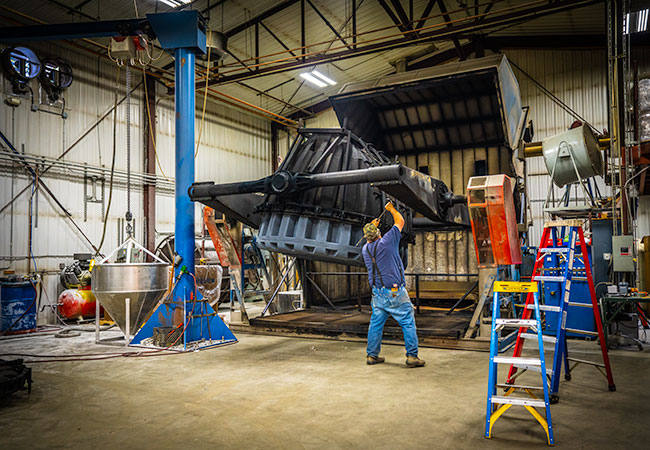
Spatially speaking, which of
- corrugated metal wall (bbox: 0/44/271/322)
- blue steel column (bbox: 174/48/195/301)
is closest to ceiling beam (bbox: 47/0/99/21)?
corrugated metal wall (bbox: 0/44/271/322)

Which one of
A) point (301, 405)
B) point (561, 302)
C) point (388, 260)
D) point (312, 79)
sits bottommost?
point (301, 405)

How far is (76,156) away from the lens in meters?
13.1

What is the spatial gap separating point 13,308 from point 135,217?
17.5 ft

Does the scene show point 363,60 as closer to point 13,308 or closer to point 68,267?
point 68,267

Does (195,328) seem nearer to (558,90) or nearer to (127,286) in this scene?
(127,286)

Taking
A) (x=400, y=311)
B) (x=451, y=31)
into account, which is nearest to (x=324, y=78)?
(x=451, y=31)

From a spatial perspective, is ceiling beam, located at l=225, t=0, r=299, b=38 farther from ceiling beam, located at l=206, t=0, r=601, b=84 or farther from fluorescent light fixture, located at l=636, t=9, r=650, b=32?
fluorescent light fixture, located at l=636, t=9, r=650, b=32

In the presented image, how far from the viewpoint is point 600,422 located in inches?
152

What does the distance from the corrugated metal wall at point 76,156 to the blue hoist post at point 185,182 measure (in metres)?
A: 6.15

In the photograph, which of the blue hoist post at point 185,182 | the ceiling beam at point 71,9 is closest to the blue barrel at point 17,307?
the blue hoist post at point 185,182

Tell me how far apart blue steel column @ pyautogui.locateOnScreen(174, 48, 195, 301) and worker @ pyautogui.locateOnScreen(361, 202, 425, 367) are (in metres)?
3.12

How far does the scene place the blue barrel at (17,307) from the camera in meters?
9.65

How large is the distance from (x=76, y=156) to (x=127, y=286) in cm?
741

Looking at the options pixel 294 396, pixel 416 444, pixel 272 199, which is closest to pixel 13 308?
pixel 272 199
